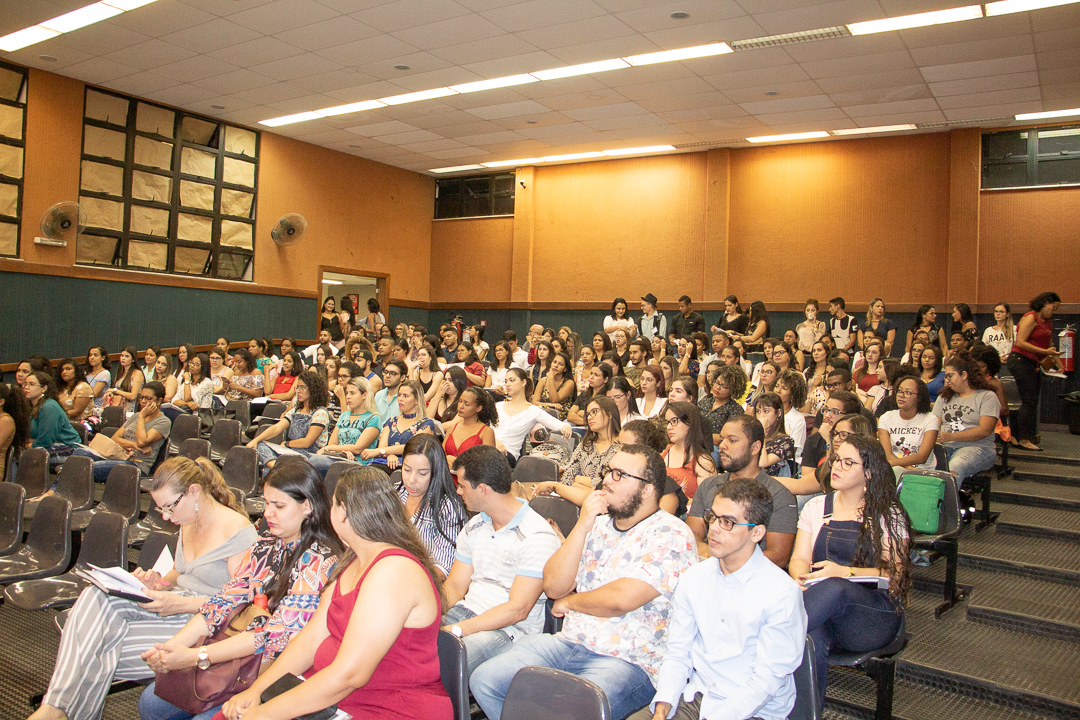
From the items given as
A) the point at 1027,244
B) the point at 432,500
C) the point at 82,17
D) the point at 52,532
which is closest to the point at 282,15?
the point at 82,17

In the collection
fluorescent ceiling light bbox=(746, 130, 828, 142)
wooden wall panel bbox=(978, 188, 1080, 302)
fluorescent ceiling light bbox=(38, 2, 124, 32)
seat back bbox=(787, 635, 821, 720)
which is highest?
fluorescent ceiling light bbox=(746, 130, 828, 142)

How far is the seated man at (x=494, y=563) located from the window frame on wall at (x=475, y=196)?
34.2 ft

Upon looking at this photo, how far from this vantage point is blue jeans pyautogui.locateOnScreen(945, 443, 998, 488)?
458 centimetres

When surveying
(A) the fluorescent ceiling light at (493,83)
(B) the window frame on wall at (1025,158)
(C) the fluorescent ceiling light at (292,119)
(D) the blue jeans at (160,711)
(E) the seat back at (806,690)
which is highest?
(C) the fluorescent ceiling light at (292,119)

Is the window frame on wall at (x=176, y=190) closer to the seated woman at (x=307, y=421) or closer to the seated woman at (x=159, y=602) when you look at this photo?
the seated woman at (x=307, y=421)

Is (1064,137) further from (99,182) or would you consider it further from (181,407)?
(99,182)

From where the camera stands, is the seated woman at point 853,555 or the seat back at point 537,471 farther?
the seat back at point 537,471

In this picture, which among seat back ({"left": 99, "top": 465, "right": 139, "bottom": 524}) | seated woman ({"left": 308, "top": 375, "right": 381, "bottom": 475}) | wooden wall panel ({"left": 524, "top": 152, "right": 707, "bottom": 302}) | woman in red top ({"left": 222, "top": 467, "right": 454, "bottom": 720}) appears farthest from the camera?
wooden wall panel ({"left": 524, "top": 152, "right": 707, "bottom": 302})

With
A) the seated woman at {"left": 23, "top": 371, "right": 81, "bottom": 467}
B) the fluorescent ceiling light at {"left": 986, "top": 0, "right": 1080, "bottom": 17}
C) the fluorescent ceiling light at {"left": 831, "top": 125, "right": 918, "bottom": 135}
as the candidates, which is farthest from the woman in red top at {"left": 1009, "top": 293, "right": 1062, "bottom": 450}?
the seated woman at {"left": 23, "top": 371, "right": 81, "bottom": 467}

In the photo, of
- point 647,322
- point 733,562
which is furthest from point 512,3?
point 733,562

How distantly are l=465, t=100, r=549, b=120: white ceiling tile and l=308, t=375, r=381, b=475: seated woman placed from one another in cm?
497

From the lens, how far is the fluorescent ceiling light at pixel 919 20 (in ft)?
20.3

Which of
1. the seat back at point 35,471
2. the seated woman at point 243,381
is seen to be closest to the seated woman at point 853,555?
the seat back at point 35,471

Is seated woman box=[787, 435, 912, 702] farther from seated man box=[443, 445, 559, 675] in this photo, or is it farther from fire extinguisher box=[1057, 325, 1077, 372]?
fire extinguisher box=[1057, 325, 1077, 372]
